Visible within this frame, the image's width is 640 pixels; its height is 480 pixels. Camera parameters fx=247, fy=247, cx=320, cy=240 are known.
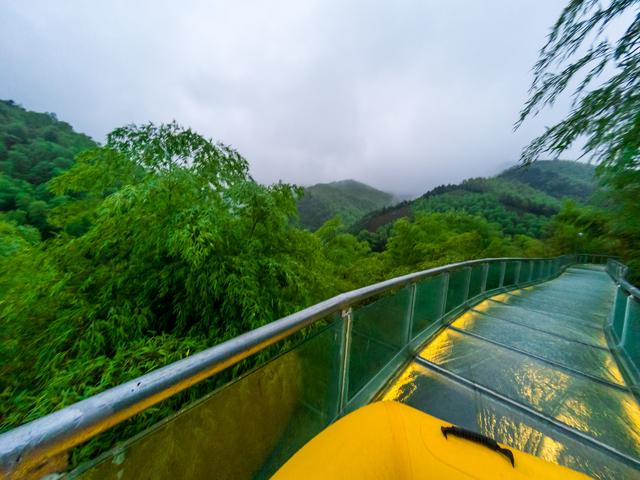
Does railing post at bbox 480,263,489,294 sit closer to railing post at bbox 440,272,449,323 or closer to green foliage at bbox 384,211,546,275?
railing post at bbox 440,272,449,323

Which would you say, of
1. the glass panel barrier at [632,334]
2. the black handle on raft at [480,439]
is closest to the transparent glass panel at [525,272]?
the glass panel barrier at [632,334]

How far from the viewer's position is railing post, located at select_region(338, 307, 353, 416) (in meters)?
1.55

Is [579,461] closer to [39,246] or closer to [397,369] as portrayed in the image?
[397,369]

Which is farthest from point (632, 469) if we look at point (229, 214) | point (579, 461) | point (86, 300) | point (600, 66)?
point (86, 300)

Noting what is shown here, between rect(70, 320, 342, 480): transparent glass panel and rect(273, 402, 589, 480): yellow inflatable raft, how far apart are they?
234 mm

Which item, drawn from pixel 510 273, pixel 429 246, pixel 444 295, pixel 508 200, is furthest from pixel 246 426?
pixel 508 200

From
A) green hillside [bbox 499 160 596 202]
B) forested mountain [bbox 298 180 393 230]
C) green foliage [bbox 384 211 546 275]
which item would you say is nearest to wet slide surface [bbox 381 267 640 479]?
green foliage [bbox 384 211 546 275]

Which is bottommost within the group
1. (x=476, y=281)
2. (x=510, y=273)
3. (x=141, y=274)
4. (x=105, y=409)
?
(x=510, y=273)

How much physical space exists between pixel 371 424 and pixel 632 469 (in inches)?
69.2

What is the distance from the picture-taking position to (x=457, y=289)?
12.5ft

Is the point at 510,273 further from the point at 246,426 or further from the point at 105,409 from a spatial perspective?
the point at 105,409

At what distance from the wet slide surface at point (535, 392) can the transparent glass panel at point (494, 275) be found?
5.87 ft

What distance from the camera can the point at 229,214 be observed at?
108 inches

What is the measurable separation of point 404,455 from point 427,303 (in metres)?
2.19
